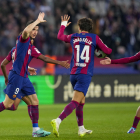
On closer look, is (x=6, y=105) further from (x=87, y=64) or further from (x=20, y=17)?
(x=20, y=17)

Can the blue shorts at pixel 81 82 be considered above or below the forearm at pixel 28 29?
below

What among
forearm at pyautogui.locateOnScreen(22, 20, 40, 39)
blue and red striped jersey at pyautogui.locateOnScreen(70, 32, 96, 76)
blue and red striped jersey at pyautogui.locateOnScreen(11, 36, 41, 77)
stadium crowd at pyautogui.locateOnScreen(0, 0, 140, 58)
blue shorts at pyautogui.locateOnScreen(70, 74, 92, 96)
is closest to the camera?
forearm at pyautogui.locateOnScreen(22, 20, 40, 39)

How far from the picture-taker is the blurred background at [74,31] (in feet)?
51.2

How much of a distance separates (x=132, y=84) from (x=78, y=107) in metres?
9.44

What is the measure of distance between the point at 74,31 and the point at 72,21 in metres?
0.80

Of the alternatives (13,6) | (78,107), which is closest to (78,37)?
(78,107)

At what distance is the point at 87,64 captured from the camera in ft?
20.6

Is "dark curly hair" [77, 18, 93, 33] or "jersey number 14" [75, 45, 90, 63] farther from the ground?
"dark curly hair" [77, 18, 93, 33]

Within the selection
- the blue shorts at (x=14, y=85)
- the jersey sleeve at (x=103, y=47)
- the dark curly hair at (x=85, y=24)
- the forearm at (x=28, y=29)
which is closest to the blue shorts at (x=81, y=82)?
the jersey sleeve at (x=103, y=47)

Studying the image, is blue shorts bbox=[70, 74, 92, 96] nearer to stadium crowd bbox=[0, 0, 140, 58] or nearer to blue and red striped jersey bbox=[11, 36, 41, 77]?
blue and red striped jersey bbox=[11, 36, 41, 77]

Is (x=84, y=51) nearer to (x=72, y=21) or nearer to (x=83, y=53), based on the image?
(x=83, y=53)

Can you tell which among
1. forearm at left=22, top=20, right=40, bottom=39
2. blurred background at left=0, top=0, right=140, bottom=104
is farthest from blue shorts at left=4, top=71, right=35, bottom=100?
blurred background at left=0, top=0, right=140, bottom=104

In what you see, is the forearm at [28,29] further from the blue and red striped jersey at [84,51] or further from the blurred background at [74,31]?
the blurred background at [74,31]

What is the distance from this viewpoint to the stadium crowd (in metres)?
17.5
